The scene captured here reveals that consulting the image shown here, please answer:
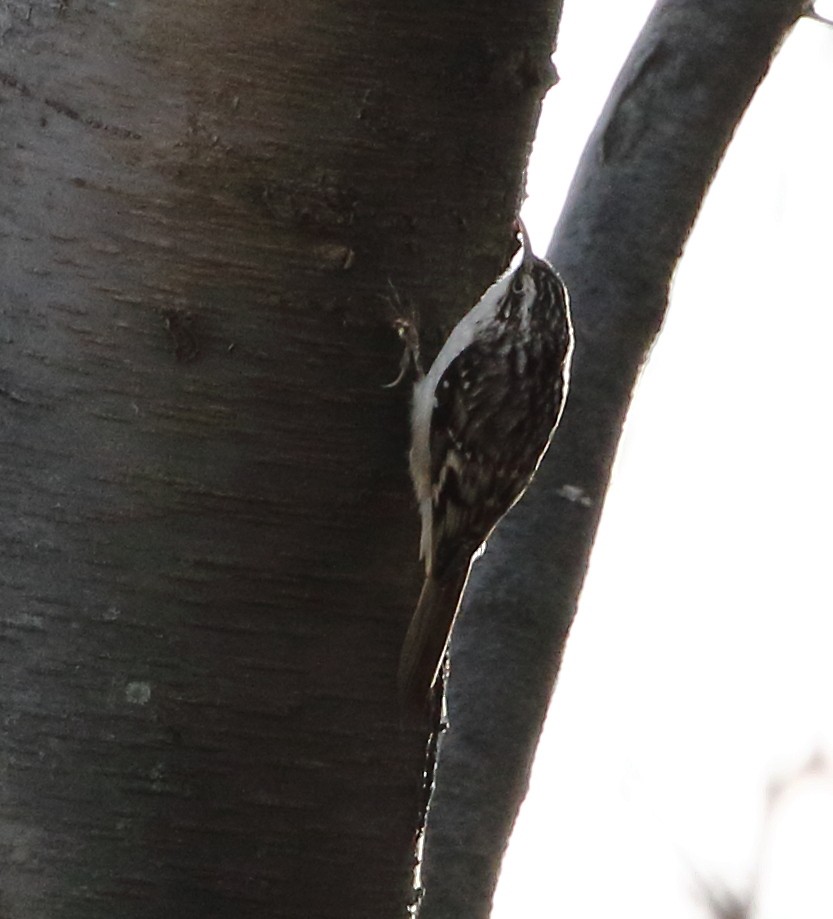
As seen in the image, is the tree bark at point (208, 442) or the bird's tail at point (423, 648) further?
the bird's tail at point (423, 648)

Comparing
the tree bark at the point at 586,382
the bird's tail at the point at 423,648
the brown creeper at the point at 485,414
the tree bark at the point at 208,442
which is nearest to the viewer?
the tree bark at the point at 208,442

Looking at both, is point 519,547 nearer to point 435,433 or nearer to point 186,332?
point 435,433

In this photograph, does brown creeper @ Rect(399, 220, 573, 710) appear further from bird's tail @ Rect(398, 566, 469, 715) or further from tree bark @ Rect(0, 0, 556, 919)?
tree bark @ Rect(0, 0, 556, 919)

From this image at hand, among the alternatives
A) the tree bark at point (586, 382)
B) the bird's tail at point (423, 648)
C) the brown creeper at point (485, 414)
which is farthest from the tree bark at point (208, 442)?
the tree bark at point (586, 382)

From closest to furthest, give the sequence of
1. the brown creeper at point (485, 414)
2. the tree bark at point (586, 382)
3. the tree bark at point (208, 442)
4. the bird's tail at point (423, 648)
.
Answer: the tree bark at point (208, 442)
the bird's tail at point (423, 648)
the brown creeper at point (485, 414)
the tree bark at point (586, 382)

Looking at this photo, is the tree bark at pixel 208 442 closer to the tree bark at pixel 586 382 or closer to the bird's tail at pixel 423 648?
the bird's tail at pixel 423 648

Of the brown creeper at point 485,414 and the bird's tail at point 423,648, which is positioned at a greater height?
the brown creeper at point 485,414

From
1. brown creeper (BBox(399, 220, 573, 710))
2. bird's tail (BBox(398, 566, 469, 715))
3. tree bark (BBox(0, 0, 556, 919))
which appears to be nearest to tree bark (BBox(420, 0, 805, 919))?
brown creeper (BBox(399, 220, 573, 710))

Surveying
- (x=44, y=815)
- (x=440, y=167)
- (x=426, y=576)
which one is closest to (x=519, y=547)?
(x=426, y=576)
